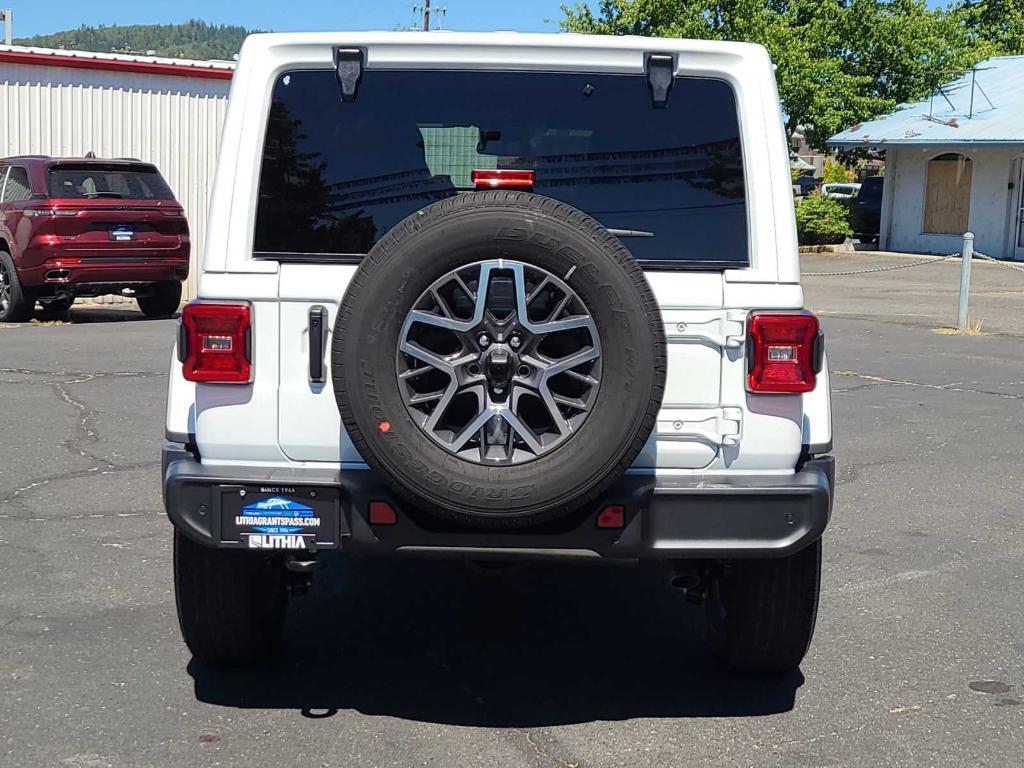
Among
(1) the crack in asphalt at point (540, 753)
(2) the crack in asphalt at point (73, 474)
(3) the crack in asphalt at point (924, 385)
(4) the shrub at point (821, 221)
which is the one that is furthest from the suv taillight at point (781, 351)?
(4) the shrub at point (821, 221)

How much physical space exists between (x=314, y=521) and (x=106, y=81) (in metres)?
17.8

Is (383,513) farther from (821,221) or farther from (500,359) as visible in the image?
(821,221)

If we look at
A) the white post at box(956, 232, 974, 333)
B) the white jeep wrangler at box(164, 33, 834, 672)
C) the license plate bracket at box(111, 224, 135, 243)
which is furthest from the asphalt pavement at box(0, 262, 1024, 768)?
the white post at box(956, 232, 974, 333)

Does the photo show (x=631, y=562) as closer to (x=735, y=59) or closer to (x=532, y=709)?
(x=532, y=709)

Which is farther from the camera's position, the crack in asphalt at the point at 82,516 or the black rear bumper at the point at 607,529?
the crack in asphalt at the point at 82,516

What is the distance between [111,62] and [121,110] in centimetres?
70

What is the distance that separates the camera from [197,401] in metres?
3.98

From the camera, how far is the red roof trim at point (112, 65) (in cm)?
1917

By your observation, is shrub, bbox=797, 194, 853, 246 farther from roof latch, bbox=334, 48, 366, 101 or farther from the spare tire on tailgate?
A: the spare tire on tailgate

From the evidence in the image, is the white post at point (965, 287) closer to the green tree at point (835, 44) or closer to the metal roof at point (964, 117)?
the metal roof at point (964, 117)

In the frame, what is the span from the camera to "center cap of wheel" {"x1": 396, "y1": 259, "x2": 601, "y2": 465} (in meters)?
3.63

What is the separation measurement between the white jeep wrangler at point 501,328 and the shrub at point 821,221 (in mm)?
30080

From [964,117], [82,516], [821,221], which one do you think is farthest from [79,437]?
[964,117]

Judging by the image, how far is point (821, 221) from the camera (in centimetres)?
3381
